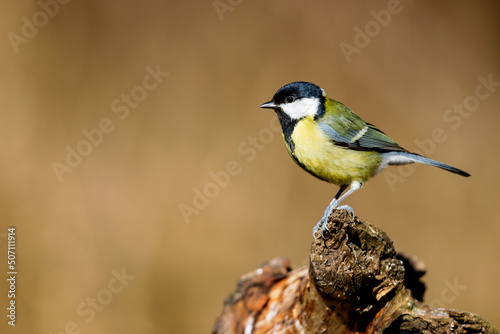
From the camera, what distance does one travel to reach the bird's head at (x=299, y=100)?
1.85 metres

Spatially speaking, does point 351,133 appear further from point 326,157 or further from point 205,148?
point 205,148

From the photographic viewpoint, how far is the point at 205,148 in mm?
2578

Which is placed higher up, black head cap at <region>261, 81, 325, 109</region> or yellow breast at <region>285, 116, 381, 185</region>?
black head cap at <region>261, 81, 325, 109</region>

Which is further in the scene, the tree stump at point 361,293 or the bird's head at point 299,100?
the bird's head at point 299,100

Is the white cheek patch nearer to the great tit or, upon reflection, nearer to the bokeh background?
the great tit

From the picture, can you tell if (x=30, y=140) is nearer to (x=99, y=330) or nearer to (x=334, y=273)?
(x=99, y=330)

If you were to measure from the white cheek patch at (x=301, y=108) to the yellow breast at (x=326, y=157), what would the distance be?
5 centimetres

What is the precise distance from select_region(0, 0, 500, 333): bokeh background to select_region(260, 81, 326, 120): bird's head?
72 centimetres

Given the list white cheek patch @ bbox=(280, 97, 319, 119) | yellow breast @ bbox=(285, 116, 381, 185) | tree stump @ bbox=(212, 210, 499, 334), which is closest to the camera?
tree stump @ bbox=(212, 210, 499, 334)

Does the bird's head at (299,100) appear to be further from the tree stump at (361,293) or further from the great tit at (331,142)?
the tree stump at (361,293)

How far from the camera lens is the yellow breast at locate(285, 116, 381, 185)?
175 cm

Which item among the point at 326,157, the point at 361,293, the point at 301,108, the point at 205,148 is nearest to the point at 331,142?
the point at 326,157

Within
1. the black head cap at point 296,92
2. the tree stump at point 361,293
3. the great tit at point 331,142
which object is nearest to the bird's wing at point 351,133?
the great tit at point 331,142

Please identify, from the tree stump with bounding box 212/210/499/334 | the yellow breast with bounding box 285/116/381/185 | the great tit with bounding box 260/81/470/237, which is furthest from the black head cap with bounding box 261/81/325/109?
the tree stump with bounding box 212/210/499/334
